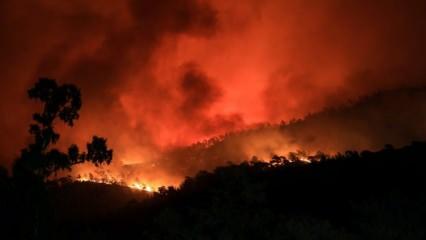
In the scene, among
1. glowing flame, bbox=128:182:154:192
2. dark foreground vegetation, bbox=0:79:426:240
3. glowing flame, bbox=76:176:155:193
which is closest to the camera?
dark foreground vegetation, bbox=0:79:426:240

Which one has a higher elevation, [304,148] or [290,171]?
[304,148]

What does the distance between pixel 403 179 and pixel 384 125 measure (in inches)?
1351

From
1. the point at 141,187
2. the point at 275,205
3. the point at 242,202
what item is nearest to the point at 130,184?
the point at 141,187

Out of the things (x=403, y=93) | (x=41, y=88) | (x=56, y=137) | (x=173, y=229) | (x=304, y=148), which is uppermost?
(x=403, y=93)

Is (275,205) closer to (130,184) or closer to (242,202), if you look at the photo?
(242,202)

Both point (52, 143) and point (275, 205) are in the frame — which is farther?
point (275, 205)

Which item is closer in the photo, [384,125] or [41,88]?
[41,88]

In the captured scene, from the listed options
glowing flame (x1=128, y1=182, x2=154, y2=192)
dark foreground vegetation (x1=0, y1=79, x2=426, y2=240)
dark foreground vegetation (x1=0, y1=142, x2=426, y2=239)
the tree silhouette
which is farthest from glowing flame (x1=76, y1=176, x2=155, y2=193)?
the tree silhouette

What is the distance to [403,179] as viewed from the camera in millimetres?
34094

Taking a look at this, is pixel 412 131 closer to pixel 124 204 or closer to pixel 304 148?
pixel 304 148

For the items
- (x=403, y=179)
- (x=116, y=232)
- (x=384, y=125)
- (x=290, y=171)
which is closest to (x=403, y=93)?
(x=384, y=125)

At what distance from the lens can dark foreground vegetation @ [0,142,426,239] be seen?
19609mm

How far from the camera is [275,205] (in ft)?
115

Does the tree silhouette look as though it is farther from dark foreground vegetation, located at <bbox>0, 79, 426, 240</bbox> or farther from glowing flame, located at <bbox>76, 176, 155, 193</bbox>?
glowing flame, located at <bbox>76, 176, 155, 193</bbox>
